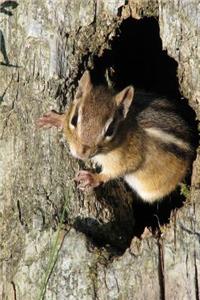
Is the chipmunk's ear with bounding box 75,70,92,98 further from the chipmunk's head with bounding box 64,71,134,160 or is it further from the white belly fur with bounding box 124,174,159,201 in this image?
the white belly fur with bounding box 124,174,159,201

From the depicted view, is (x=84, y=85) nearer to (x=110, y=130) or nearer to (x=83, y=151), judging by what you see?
(x=110, y=130)

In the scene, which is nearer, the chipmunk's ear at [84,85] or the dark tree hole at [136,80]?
the chipmunk's ear at [84,85]

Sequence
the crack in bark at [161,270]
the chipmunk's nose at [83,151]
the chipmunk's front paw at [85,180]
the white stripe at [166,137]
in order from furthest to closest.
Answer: the white stripe at [166,137] < the chipmunk's front paw at [85,180] < the chipmunk's nose at [83,151] < the crack in bark at [161,270]

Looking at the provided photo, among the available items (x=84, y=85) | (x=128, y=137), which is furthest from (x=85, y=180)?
(x=84, y=85)

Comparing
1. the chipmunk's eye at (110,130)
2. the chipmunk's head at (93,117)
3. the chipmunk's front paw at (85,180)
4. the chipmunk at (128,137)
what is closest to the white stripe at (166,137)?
the chipmunk at (128,137)

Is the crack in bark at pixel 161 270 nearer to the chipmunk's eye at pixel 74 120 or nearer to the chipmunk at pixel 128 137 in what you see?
the chipmunk at pixel 128 137

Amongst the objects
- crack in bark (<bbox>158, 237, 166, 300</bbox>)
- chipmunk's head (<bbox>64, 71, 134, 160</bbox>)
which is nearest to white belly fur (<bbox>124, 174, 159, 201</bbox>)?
chipmunk's head (<bbox>64, 71, 134, 160</bbox>)

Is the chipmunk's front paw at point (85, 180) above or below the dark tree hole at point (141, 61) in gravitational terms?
below

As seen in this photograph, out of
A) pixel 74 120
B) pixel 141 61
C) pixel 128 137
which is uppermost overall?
pixel 74 120

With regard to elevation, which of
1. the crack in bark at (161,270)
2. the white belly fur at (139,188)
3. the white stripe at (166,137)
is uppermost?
the white stripe at (166,137)
